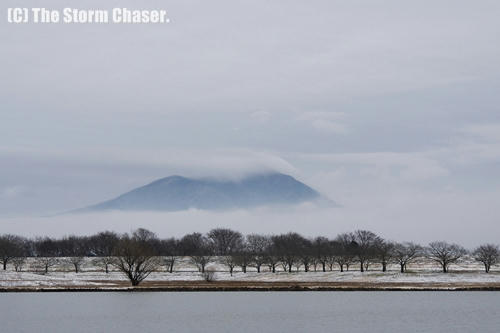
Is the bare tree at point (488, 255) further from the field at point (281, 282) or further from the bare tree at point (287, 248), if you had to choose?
the bare tree at point (287, 248)

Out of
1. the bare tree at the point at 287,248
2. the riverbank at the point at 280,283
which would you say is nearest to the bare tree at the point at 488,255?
the riverbank at the point at 280,283

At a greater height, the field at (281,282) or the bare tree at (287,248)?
the bare tree at (287,248)

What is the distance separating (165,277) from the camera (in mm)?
110125
